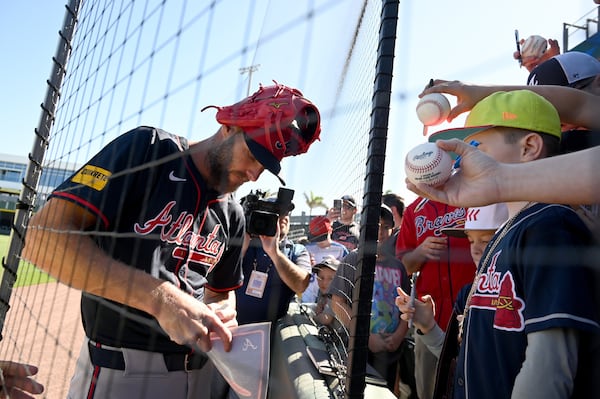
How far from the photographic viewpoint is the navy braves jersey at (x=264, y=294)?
9.61ft

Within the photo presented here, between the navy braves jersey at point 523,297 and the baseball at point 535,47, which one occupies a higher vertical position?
the baseball at point 535,47

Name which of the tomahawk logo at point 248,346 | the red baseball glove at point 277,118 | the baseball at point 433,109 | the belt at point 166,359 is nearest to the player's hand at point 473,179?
the baseball at point 433,109

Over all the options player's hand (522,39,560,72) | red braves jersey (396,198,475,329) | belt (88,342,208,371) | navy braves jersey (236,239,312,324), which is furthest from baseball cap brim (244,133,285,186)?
player's hand (522,39,560,72)

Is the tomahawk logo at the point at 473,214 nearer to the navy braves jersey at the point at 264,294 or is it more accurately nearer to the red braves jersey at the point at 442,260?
the red braves jersey at the point at 442,260

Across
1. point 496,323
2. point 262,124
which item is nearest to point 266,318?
point 262,124

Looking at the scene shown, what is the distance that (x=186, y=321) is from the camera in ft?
3.55

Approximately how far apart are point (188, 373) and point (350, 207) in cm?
194

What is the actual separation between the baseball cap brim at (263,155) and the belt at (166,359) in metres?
0.83

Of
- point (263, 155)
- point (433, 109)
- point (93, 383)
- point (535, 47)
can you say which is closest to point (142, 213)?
point (263, 155)

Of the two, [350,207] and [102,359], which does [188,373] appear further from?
[350,207]

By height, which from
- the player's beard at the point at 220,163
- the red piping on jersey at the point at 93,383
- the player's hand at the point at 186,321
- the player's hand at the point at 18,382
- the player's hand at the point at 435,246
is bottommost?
the player's hand at the point at 18,382

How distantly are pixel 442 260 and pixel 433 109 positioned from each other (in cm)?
117

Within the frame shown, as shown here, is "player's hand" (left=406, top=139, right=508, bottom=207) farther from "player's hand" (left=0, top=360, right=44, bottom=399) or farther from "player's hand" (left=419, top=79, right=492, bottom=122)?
"player's hand" (left=0, top=360, right=44, bottom=399)

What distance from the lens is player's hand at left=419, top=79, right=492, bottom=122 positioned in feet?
4.33
